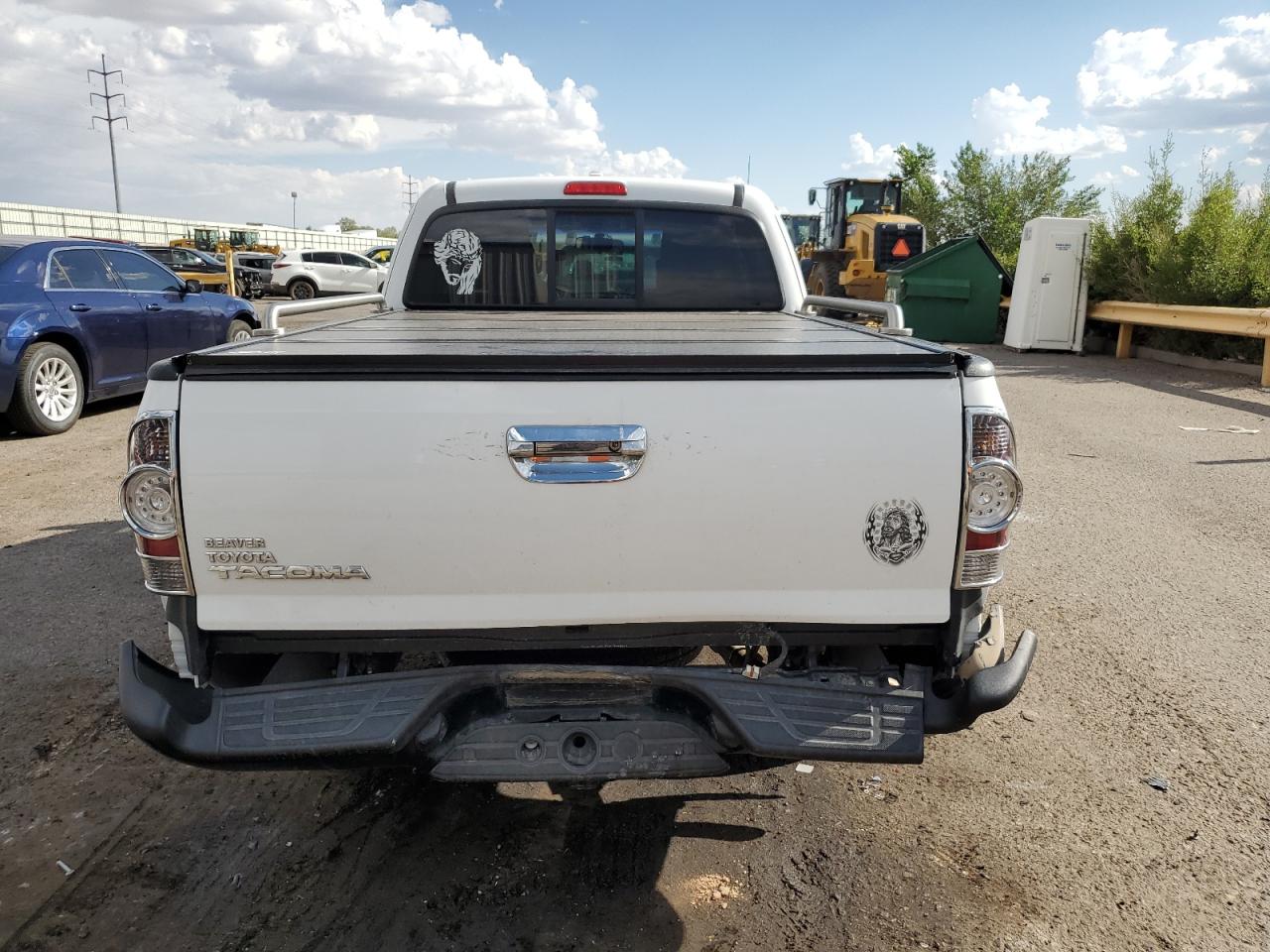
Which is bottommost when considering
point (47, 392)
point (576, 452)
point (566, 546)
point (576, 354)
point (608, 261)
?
point (47, 392)

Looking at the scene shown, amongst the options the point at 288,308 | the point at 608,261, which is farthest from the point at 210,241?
the point at 288,308

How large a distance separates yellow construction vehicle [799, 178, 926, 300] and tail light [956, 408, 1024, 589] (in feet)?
55.3

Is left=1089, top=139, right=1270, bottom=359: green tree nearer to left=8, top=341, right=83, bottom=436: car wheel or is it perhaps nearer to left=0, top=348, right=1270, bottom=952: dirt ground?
left=0, top=348, right=1270, bottom=952: dirt ground

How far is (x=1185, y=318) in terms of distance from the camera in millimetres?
13453

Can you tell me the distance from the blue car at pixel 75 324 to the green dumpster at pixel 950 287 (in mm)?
11994

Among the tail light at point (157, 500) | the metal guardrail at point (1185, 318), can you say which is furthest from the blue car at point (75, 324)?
the metal guardrail at point (1185, 318)

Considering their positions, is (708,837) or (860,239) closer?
(708,837)

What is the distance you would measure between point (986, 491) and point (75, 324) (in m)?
9.39

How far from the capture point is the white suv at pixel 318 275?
98.2ft

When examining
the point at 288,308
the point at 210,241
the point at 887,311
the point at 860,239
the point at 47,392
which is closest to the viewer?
the point at 887,311

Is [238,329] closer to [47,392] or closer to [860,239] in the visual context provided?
[47,392]

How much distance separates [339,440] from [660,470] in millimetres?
798

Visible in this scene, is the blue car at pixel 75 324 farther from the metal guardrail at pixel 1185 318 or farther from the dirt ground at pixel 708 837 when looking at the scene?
the metal guardrail at pixel 1185 318

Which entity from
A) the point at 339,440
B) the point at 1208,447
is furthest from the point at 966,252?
the point at 339,440
